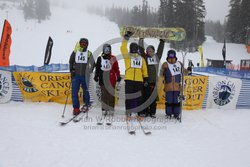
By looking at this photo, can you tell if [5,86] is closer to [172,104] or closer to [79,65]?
[79,65]

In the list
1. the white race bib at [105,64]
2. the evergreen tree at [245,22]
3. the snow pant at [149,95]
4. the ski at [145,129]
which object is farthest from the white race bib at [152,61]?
the evergreen tree at [245,22]

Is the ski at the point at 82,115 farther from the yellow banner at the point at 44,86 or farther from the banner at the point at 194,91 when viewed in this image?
the banner at the point at 194,91

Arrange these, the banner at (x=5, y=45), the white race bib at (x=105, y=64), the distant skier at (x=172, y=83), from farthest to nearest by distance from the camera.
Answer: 1. the banner at (x=5, y=45)
2. the white race bib at (x=105, y=64)
3. the distant skier at (x=172, y=83)

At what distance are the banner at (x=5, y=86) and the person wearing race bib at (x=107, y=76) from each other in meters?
3.20

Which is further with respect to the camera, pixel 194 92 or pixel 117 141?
pixel 194 92

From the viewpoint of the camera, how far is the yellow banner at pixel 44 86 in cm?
796

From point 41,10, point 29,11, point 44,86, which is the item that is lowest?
point 44,86

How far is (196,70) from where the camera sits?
2770cm

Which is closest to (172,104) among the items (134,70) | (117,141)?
(134,70)

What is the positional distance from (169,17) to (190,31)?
6460mm

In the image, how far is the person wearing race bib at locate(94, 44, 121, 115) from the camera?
22.2 ft

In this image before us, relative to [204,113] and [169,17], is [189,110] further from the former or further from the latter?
[169,17]

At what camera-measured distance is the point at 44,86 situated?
26.3ft

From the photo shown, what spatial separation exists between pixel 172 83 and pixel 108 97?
1.86m
